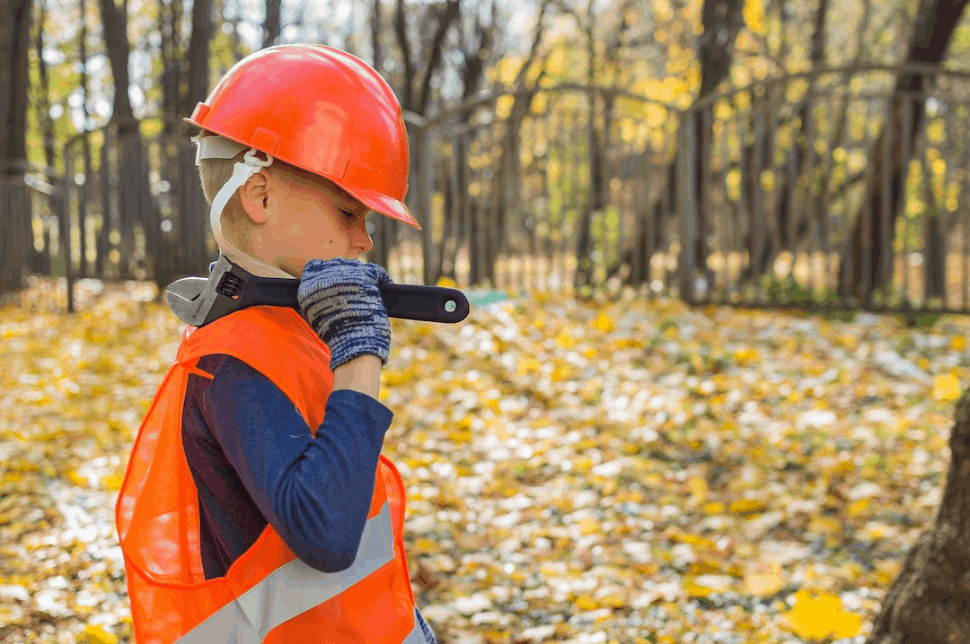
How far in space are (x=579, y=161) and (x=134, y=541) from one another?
7.28m

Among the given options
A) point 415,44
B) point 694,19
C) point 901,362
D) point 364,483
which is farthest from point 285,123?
point 415,44

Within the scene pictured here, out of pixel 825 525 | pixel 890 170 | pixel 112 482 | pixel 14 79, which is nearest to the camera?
pixel 825 525

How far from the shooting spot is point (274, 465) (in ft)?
3.55

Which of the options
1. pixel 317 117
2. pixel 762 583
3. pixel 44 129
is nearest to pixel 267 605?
pixel 317 117

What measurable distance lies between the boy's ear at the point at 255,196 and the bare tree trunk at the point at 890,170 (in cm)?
729

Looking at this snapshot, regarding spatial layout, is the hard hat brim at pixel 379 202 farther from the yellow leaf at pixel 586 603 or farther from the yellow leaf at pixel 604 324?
the yellow leaf at pixel 604 324

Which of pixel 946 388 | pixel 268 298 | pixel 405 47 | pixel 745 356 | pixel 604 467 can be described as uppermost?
pixel 405 47

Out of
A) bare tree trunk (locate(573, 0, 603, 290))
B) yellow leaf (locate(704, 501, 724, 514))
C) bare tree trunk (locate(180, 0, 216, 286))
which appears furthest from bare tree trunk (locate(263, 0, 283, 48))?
yellow leaf (locate(704, 501, 724, 514))

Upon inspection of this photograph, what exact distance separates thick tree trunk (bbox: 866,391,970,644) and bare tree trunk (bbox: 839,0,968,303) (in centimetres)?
561

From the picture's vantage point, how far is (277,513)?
1078mm

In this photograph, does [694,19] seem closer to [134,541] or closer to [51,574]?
[51,574]

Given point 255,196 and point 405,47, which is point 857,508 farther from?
point 405,47

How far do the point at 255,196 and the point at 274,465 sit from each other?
405 mm

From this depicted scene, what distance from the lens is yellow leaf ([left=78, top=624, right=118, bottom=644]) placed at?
268 centimetres
